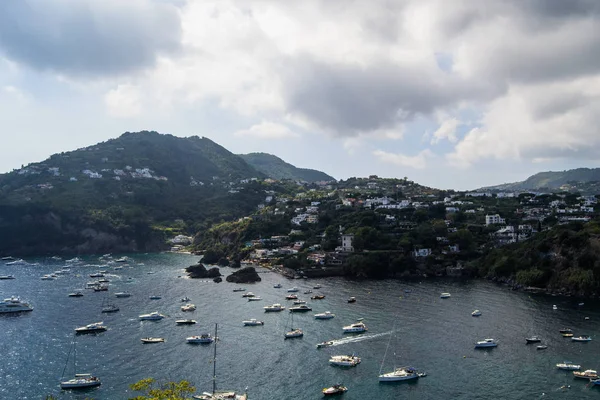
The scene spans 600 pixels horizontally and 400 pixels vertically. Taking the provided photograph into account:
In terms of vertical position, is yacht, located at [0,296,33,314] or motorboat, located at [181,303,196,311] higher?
yacht, located at [0,296,33,314]

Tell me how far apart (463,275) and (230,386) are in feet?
288

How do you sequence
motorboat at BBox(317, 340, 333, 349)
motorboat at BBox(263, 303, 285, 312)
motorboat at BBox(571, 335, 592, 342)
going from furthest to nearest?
motorboat at BBox(263, 303, 285, 312), motorboat at BBox(317, 340, 333, 349), motorboat at BBox(571, 335, 592, 342)

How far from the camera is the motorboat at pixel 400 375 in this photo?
53688 mm

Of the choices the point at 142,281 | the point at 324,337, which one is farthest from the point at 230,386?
the point at 142,281

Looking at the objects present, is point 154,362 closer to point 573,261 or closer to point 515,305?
point 515,305

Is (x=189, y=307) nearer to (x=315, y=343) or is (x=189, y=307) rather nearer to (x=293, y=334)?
(x=293, y=334)

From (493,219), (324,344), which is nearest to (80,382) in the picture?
(324,344)

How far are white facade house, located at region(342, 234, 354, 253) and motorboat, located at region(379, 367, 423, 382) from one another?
85.4 m

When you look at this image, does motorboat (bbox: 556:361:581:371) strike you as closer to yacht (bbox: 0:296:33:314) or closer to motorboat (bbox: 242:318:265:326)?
motorboat (bbox: 242:318:265:326)

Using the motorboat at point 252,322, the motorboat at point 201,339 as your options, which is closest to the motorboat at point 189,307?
the motorboat at point 252,322

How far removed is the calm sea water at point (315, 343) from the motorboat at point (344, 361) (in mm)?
963

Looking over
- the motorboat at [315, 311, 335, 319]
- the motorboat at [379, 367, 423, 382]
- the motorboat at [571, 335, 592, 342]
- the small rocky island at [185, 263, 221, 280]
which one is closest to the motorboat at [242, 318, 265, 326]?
the motorboat at [315, 311, 335, 319]

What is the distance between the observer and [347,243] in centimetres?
14312

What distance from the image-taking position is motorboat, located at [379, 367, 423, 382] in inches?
2114
